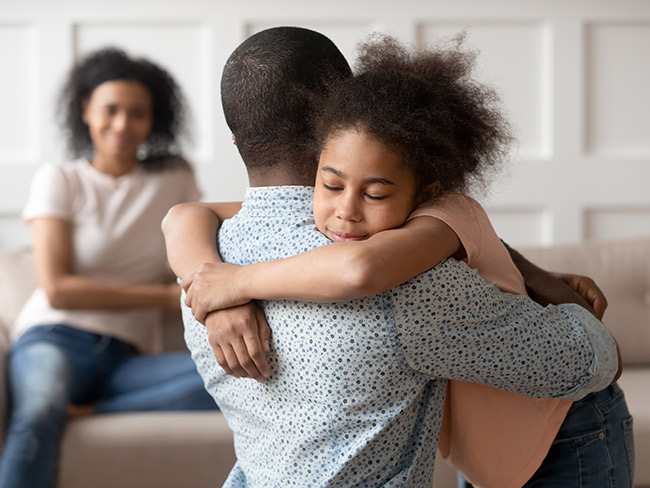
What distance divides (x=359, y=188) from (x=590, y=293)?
1.27 ft

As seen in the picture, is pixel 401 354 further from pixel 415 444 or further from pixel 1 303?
pixel 1 303

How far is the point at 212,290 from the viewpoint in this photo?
816mm

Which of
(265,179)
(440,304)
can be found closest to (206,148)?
(265,179)

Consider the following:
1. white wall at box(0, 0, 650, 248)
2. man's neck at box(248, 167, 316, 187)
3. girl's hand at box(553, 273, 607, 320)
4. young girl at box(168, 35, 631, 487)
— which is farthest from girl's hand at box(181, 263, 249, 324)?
white wall at box(0, 0, 650, 248)

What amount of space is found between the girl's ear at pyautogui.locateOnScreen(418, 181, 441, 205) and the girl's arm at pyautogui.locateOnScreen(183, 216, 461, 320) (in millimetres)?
70

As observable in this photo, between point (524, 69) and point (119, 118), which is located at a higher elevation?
point (524, 69)

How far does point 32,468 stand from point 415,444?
4.07ft

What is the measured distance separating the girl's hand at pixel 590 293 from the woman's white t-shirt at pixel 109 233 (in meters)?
1.45

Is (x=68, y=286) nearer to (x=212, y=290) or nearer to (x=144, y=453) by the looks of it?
(x=144, y=453)

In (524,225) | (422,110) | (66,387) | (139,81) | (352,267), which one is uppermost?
(139,81)

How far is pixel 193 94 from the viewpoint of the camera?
3.07 meters

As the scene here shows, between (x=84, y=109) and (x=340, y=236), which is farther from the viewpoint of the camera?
(x=84, y=109)

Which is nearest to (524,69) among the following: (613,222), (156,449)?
(613,222)

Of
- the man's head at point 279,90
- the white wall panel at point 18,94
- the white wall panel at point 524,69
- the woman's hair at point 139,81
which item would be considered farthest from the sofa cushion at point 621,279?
the white wall panel at point 18,94
